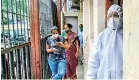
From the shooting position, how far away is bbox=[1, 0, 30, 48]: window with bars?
151 inches

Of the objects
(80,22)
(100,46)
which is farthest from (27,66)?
(80,22)

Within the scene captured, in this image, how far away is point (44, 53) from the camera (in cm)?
706
